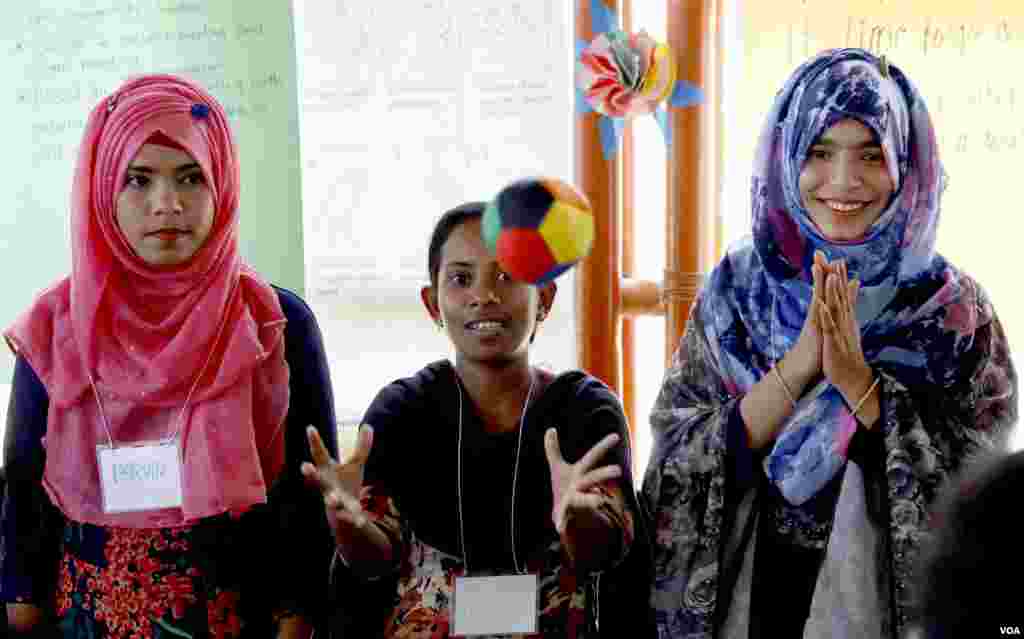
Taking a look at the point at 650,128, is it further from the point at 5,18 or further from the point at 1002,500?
the point at 1002,500

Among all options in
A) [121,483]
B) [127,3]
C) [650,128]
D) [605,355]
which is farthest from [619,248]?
[127,3]

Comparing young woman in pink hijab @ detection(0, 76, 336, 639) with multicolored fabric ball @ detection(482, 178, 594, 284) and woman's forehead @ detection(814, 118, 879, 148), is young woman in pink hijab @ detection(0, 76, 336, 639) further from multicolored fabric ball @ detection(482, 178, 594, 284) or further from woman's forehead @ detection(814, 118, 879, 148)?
woman's forehead @ detection(814, 118, 879, 148)

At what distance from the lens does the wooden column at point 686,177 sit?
7.72 feet

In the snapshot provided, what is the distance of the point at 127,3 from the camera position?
2746 millimetres

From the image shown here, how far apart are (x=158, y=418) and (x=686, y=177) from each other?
1.22m

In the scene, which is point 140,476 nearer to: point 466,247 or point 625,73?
point 466,247

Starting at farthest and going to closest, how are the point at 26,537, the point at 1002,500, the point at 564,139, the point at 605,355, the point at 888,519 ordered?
the point at 564,139 < the point at 605,355 < the point at 26,537 < the point at 888,519 < the point at 1002,500

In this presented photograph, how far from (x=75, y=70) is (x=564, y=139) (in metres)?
1.25

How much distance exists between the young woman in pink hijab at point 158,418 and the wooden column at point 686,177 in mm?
926

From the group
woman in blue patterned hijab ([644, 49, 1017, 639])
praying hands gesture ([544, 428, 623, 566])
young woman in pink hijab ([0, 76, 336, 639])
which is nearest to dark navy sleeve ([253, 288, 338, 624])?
young woman in pink hijab ([0, 76, 336, 639])

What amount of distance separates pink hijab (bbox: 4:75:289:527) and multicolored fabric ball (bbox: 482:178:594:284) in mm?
468

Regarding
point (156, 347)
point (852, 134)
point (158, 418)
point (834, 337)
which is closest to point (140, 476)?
point (158, 418)

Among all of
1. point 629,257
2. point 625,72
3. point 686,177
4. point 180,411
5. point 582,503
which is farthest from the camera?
point 629,257

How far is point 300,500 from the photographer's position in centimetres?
179
